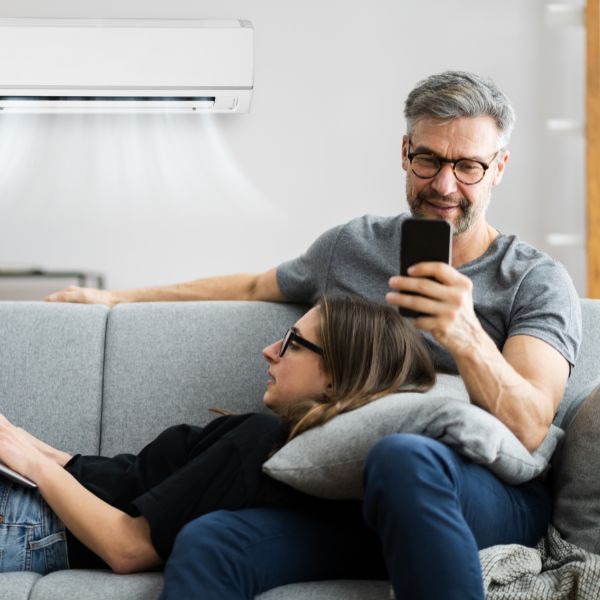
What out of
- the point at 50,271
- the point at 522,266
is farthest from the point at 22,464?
the point at 50,271

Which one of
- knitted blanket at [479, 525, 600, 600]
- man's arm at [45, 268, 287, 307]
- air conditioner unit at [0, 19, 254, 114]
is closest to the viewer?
knitted blanket at [479, 525, 600, 600]

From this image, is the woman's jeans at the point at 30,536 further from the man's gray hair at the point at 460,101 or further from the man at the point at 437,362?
the man's gray hair at the point at 460,101

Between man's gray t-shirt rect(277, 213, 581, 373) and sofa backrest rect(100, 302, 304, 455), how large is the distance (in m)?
0.12

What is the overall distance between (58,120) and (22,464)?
2419 mm

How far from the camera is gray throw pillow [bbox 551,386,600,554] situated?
1632 mm

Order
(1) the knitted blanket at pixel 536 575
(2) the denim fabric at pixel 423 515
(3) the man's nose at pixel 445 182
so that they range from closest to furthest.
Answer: (2) the denim fabric at pixel 423 515, (1) the knitted blanket at pixel 536 575, (3) the man's nose at pixel 445 182

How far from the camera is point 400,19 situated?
3.88 metres

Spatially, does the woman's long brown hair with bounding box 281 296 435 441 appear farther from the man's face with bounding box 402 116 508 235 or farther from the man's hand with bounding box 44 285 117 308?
the man's hand with bounding box 44 285 117 308

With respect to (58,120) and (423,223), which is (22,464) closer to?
(423,223)

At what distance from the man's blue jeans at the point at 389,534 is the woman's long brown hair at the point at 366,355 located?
19 cm

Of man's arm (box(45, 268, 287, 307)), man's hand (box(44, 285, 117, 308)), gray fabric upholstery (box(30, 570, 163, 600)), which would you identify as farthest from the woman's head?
man's hand (box(44, 285, 117, 308))

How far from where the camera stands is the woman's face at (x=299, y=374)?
1.71 m

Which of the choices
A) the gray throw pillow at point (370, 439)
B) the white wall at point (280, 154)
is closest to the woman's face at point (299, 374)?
the gray throw pillow at point (370, 439)

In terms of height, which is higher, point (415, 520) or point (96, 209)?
point (96, 209)
